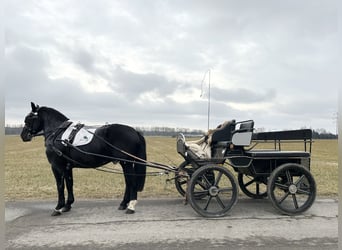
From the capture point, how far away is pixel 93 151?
232 inches

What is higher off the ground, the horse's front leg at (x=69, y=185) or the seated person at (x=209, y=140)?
the seated person at (x=209, y=140)

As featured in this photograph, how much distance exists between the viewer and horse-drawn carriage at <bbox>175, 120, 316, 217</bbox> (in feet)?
18.0

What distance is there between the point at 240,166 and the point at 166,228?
1.94 m

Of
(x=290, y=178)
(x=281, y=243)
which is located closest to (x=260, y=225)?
(x=281, y=243)

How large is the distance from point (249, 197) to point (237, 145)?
1830 mm

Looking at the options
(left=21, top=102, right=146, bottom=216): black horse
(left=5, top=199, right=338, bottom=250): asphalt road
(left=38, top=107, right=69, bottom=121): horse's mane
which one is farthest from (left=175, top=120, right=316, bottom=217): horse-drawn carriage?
(left=38, top=107, right=69, bottom=121): horse's mane

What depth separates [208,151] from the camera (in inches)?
243

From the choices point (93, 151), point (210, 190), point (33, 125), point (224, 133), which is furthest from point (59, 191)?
point (224, 133)

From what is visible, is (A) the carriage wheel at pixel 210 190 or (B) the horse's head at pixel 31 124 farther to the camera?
(B) the horse's head at pixel 31 124

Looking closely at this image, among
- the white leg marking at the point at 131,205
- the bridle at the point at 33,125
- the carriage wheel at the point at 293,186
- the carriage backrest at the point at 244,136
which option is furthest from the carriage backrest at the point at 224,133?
the bridle at the point at 33,125

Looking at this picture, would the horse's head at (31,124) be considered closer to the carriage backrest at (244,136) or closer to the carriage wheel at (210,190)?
the carriage wheel at (210,190)

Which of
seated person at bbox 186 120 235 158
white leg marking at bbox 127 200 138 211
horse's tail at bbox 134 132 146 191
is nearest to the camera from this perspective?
white leg marking at bbox 127 200 138 211

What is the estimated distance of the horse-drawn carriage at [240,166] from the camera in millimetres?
5496

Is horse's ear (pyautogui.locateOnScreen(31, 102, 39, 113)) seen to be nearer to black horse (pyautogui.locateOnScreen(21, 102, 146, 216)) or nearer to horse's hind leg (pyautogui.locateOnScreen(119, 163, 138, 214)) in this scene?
black horse (pyautogui.locateOnScreen(21, 102, 146, 216))
